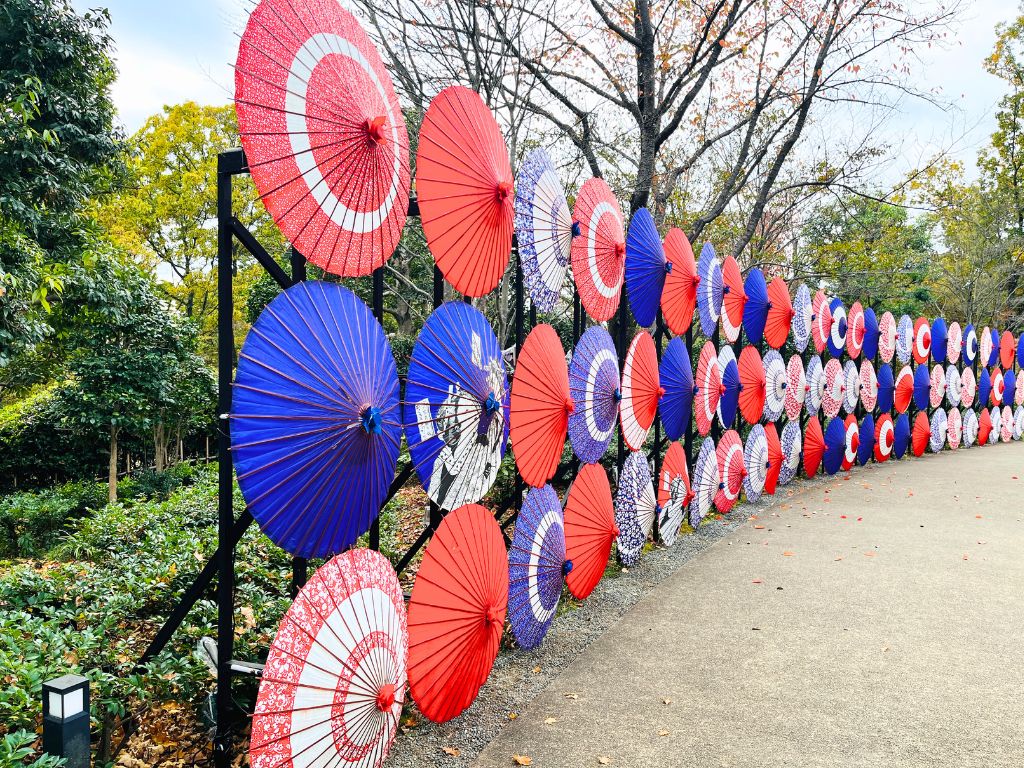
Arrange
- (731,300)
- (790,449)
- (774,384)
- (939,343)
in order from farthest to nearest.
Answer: (939,343) → (790,449) → (774,384) → (731,300)

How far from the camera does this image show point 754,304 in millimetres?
7762

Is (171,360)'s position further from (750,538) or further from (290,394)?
(290,394)

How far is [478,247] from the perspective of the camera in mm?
3398

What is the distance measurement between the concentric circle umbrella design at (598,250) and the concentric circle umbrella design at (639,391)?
0.55 metres

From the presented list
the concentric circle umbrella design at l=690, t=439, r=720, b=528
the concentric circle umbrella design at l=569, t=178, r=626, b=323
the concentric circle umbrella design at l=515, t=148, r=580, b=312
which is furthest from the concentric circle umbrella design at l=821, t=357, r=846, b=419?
the concentric circle umbrella design at l=515, t=148, r=580, b=312

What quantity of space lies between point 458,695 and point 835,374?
8.00 m

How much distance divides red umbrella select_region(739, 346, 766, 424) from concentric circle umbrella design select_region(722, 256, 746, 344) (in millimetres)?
347

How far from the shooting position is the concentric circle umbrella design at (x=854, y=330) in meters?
9.89

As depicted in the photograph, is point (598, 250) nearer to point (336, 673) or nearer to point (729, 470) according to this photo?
point (336, 673)

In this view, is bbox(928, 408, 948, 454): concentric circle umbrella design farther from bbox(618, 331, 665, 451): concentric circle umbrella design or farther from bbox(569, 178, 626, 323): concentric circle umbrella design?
bbox(569, 178, 626, 323): concentric circle umbrella design

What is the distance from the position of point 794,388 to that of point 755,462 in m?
1.31

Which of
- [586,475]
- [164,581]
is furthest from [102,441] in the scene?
[586,475]

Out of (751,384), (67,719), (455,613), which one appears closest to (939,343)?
(751,384)

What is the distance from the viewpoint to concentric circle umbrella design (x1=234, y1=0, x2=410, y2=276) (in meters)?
2.21
